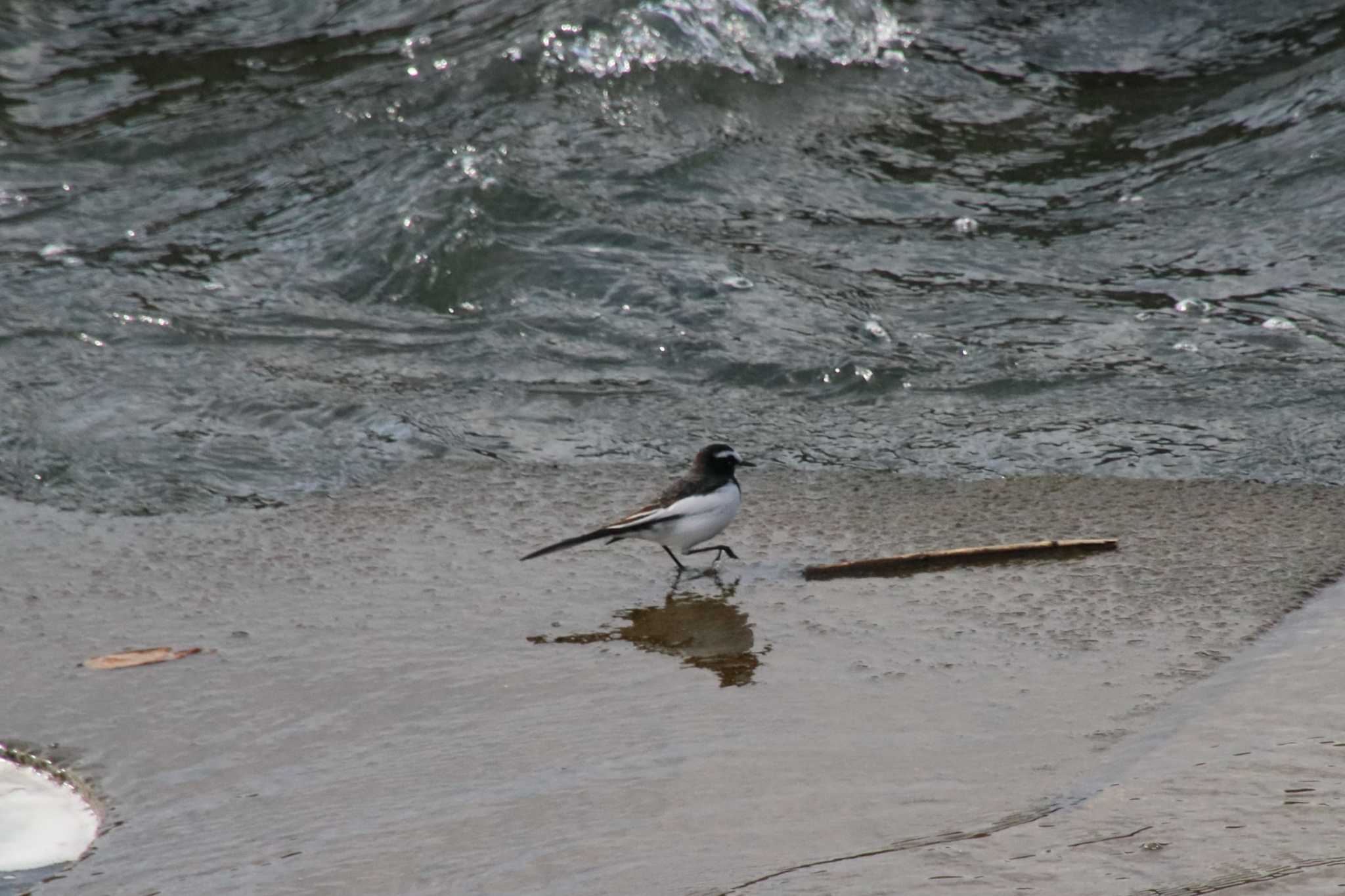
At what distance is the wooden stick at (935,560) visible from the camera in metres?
5.13

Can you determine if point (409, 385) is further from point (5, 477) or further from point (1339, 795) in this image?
point (1339, 795)

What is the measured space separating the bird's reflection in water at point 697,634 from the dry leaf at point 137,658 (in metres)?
1.01

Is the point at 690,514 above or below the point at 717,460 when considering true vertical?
below

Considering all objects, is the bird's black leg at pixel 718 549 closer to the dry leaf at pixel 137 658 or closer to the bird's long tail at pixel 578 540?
the bird's long tail at pixel 578 540

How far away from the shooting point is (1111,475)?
600 centimetres

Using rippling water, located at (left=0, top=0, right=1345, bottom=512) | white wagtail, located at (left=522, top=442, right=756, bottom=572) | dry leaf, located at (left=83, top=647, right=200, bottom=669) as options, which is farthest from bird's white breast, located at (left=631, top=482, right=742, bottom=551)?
dry leaf, located at (left=83, top=647, right=200, bottom=669)

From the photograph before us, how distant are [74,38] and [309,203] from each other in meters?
4.30

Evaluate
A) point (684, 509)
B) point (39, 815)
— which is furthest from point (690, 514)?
point (39, 815)

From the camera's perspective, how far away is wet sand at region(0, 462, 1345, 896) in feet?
10.9

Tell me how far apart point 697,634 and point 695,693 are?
0.53m

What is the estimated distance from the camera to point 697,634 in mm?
4844

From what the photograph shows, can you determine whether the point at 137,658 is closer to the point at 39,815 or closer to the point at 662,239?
the point at 39,815

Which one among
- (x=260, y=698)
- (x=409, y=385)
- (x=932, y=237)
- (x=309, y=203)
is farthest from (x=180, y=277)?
(x=260, y=698)

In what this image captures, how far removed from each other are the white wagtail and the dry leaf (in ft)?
3.75
